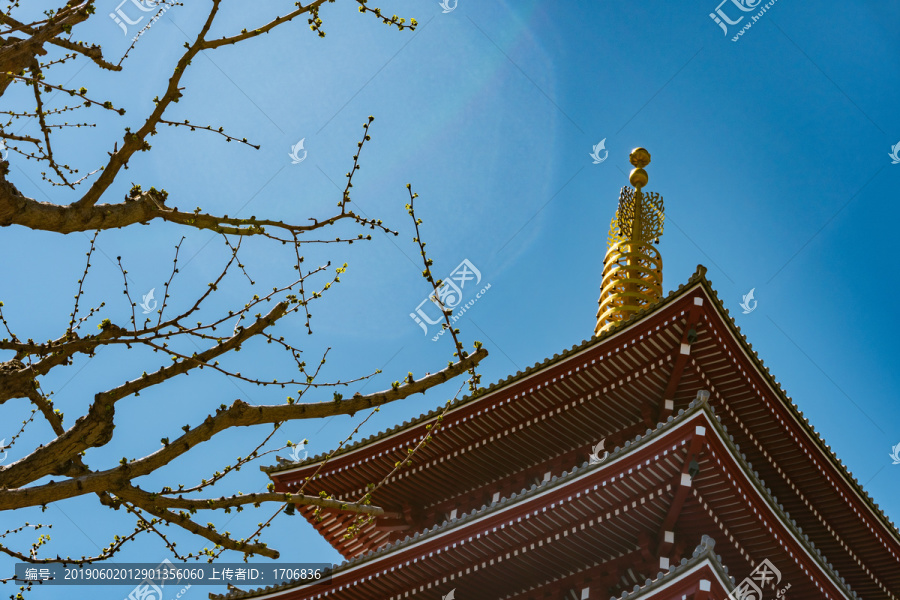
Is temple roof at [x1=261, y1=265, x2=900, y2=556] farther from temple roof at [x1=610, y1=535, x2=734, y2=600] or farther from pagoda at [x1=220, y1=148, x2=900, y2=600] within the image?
temple roof at [x1=610, y1=535, x2=734, y2=600]

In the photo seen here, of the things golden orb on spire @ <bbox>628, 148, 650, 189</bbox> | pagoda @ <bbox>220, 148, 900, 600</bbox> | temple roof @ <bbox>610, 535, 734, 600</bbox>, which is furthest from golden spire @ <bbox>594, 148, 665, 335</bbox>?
temple roof @ <bbox>610, 535, 734, 600</bbox>

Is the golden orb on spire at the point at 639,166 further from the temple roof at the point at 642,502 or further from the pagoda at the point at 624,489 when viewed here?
the temple roof at the point at 642,502

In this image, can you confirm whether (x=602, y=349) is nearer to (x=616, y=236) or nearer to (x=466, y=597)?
(x=466, y=597)

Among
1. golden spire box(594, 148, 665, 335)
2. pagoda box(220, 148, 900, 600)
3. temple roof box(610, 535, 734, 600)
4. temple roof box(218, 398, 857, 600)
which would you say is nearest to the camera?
temple roof box(610, 535, 734, 600)

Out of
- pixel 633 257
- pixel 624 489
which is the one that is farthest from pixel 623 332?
pixel 633 257

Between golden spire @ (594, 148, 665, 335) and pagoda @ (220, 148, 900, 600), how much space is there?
3.08 metres

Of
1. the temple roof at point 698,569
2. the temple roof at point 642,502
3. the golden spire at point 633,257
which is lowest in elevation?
the temple roof at point 698,569

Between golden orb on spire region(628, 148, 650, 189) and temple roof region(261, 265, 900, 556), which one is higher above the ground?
golden orb on spire region(628, 148, 650, 189)

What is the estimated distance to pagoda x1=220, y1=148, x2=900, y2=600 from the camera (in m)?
9.38

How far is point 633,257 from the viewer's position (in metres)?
15.0

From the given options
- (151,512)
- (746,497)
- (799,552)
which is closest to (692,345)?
(746,497)

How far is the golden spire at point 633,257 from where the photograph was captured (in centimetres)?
1446

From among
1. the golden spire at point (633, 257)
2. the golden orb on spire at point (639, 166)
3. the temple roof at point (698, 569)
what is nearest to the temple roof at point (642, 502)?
the temple roof at point (698, 569)

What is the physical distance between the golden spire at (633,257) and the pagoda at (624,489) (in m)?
3.08
